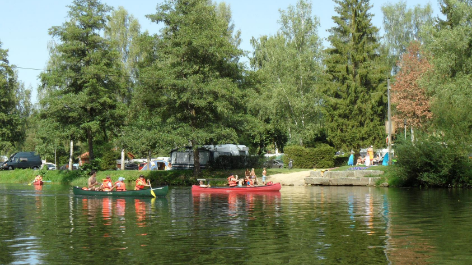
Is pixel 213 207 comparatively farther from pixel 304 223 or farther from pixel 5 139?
pixel 5 139

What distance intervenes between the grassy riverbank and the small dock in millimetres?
7775

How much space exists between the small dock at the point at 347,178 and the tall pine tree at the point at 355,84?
18939mm

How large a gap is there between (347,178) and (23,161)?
1866 inches

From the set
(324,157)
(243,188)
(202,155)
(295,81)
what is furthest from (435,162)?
(295,81)

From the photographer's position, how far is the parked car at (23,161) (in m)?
76.5

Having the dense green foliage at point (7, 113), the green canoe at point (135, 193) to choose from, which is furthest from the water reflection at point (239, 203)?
the dense green foliage at point (7, 113)

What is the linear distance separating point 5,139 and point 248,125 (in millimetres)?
35437

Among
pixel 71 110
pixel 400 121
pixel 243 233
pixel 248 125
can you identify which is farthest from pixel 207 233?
pixel 400 121

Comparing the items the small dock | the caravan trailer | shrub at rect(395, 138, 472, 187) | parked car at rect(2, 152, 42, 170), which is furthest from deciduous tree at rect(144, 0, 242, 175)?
parked car at rect(2, 152, 42, 170)

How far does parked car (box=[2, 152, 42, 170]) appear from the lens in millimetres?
76500

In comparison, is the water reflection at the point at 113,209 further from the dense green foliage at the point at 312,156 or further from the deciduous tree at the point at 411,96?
the deciduous tree at the point at 411,96

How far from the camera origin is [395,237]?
739 inches

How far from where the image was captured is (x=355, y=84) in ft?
224

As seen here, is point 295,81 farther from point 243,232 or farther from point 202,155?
point 243,232
